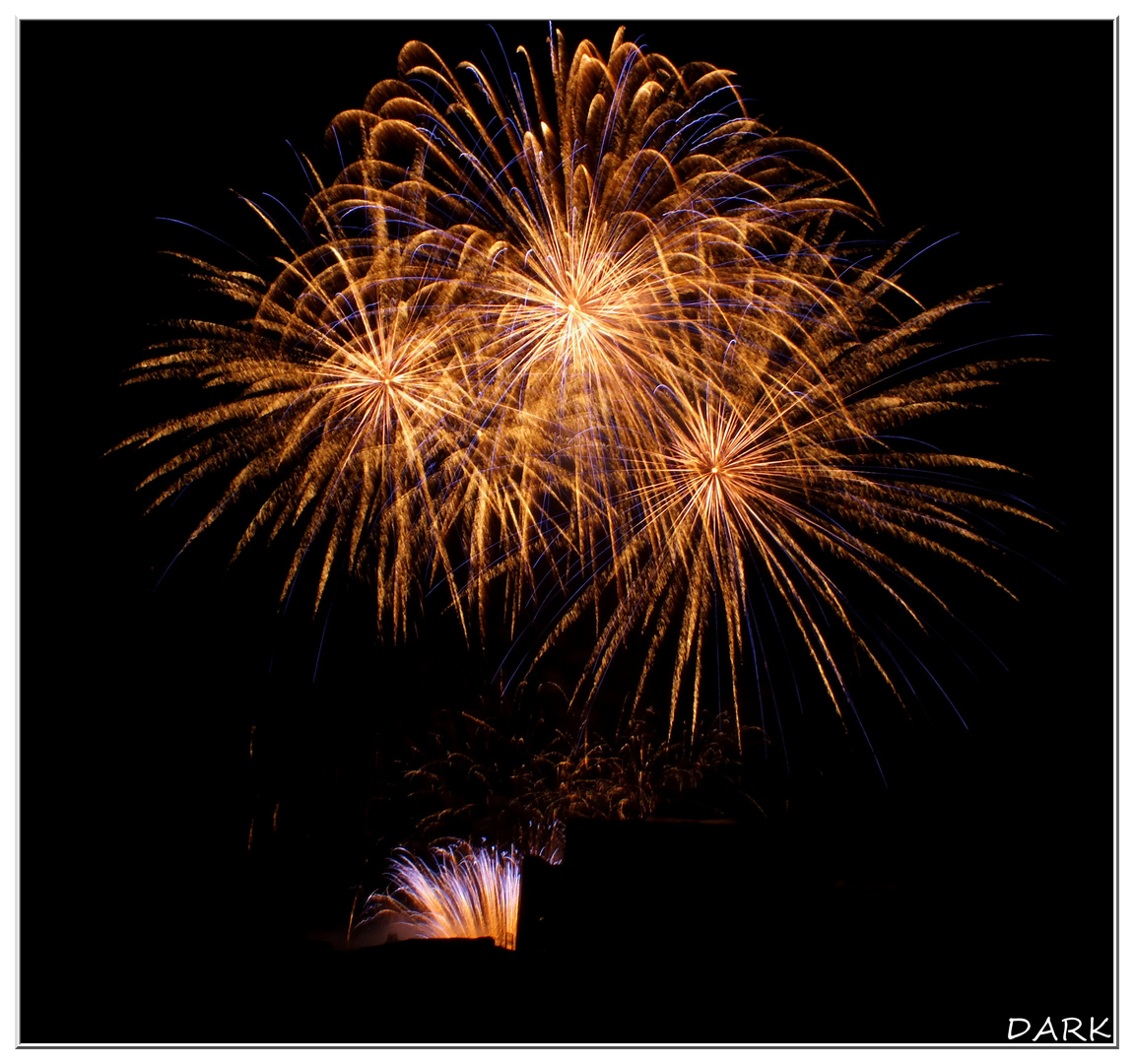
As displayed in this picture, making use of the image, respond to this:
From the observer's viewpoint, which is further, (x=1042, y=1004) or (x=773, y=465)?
(x=773, y=465)

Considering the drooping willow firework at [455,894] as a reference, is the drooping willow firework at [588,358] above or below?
above

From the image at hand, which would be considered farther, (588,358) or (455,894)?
(455,894)

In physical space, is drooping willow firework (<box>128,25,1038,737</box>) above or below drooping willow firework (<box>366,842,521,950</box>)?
above

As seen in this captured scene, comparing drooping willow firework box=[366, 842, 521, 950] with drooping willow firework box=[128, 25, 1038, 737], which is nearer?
drooping willow firework box=[128, 25, 1038, 737]

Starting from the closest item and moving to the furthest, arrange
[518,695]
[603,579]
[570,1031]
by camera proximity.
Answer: [570,1031]
[603,579]
[518,695]

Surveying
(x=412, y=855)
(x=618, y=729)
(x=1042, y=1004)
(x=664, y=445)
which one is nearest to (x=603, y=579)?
(x=664, y=445)

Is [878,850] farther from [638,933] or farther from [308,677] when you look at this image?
[308,677]

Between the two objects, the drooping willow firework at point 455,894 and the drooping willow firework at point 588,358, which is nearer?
the drooping willow firework at point 588,358

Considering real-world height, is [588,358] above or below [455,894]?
above
